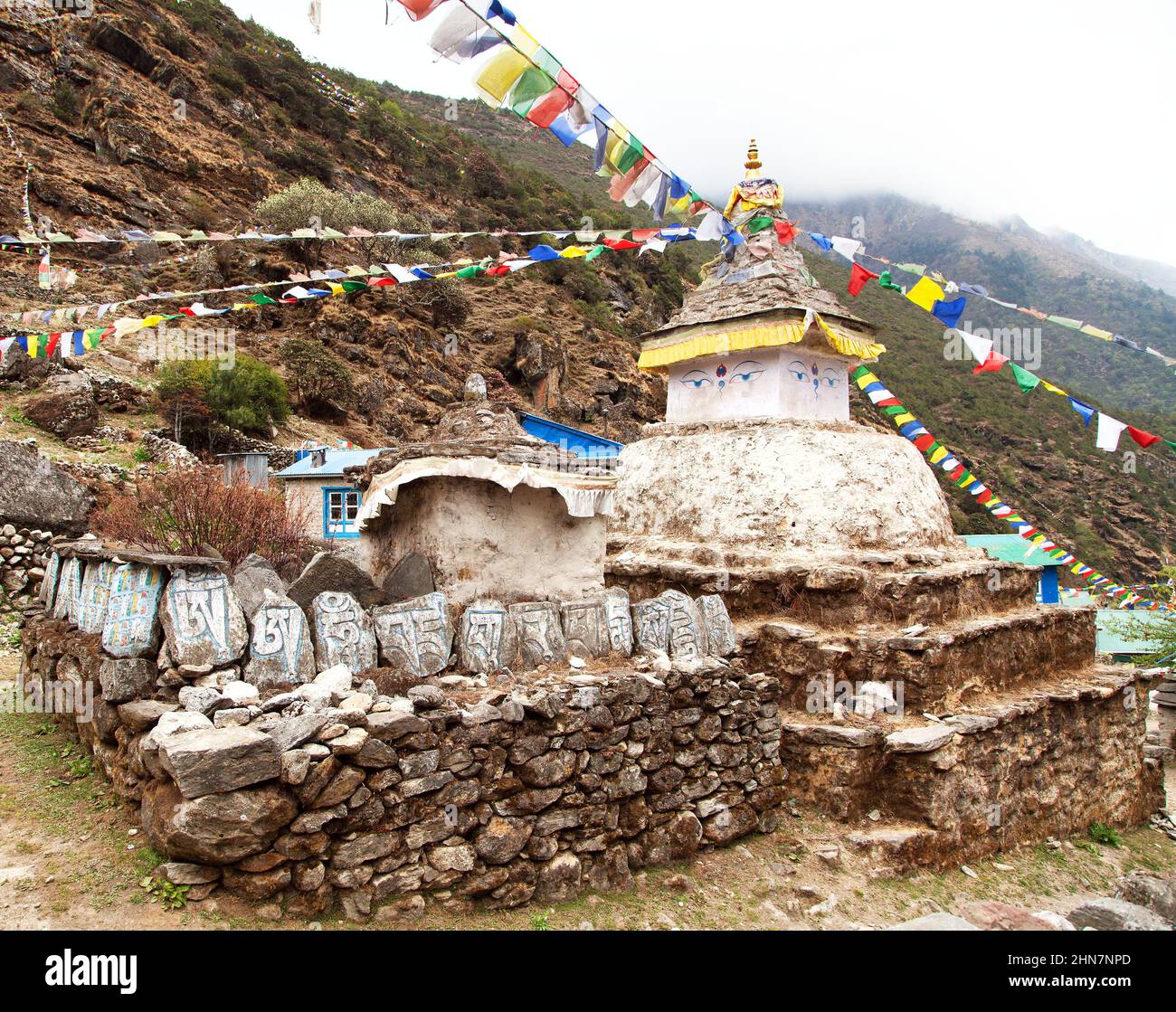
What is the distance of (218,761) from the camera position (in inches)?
132

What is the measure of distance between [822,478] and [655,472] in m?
2.23

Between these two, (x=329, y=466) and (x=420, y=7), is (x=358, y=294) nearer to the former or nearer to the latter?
(x=329, y=466)

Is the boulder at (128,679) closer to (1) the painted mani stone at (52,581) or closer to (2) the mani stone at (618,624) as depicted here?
(2) the mani stone at (618,624)

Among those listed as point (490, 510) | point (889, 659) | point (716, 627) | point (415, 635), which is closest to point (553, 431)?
point (889, 659)

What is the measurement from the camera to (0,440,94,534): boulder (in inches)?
424

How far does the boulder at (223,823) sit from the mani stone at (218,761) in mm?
56

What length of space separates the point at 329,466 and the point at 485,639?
1581 centimetres

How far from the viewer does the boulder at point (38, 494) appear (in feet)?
35.3

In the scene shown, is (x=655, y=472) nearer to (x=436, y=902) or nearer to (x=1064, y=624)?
(x=1064, y=624)

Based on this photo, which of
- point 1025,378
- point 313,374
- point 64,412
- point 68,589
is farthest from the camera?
point 313,374

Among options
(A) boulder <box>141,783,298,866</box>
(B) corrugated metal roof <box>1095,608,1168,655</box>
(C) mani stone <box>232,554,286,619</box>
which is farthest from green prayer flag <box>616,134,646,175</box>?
(B) corrugated metal roof <box>1095,608,1168,655</box>

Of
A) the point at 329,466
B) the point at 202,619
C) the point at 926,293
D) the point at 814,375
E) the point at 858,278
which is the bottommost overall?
the point at 202,619

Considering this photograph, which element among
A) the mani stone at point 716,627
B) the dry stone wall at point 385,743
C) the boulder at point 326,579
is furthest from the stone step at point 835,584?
the boulder at point 326,579

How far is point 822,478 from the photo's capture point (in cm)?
862
